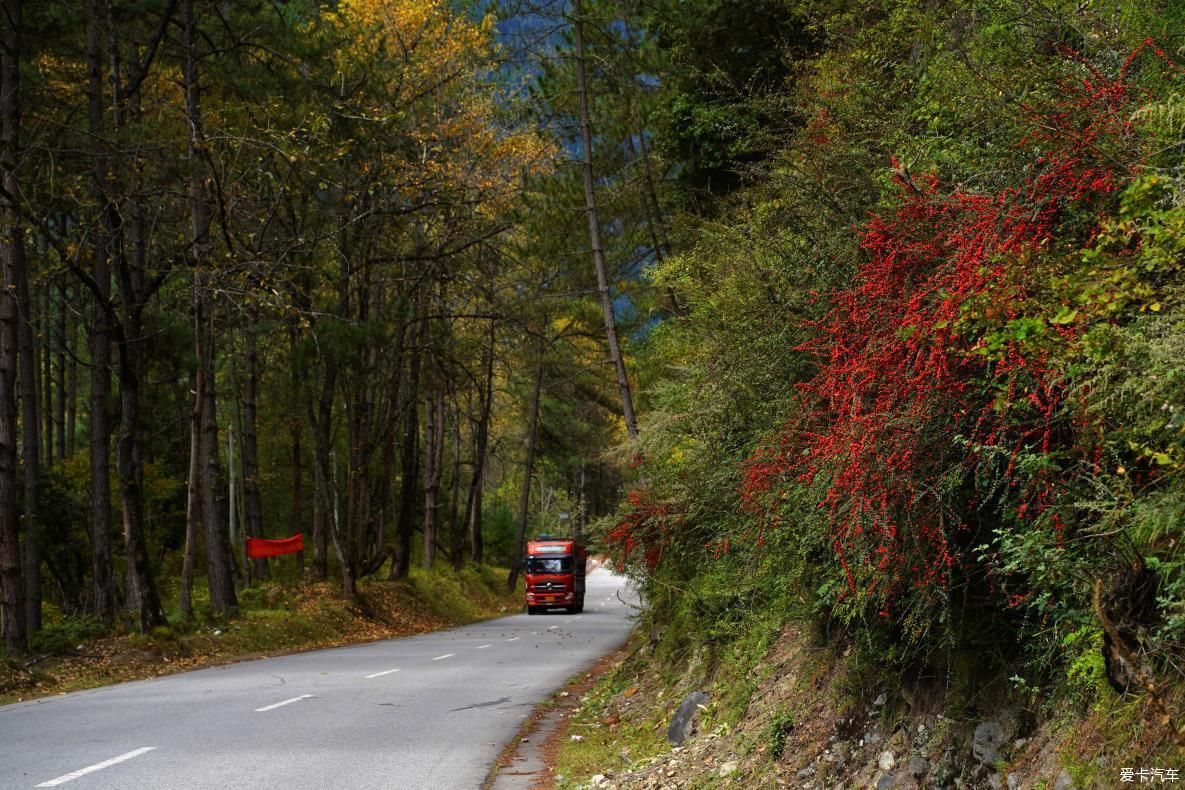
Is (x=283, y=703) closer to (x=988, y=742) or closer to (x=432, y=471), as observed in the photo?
(x=988, y=742)

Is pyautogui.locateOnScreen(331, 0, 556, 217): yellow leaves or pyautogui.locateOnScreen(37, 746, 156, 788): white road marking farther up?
pyautogui.locateOnScreen(331, 0, 556, 217): yellow leaves

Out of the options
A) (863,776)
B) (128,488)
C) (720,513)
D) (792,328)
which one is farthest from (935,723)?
(128,488)

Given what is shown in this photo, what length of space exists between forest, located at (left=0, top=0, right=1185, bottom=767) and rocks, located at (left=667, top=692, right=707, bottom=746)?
37.9 inches

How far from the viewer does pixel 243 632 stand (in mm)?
22531

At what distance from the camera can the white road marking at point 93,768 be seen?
323 inches

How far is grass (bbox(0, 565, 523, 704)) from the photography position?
55.3 feet

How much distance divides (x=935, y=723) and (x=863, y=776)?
56cm

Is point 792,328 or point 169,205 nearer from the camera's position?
point 792,328

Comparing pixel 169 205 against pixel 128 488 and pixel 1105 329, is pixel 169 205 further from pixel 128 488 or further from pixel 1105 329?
pixel 1105 329

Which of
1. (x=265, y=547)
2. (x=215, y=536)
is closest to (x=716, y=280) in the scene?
(x=215, y=536)

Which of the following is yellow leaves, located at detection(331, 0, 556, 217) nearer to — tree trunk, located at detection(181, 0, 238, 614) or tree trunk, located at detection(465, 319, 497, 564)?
tree trunk, located at detection(181, 0, 238, 614)

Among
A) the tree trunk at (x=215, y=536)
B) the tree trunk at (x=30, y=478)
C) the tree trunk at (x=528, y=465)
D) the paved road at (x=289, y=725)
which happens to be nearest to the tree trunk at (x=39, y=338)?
the tree trunk at (x=30, y=478)

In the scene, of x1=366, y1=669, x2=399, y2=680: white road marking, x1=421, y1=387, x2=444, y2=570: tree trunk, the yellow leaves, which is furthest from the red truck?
x1=366, y1=669, x2=399, y2=680: white road marking

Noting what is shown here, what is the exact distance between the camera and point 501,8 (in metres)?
21.2
